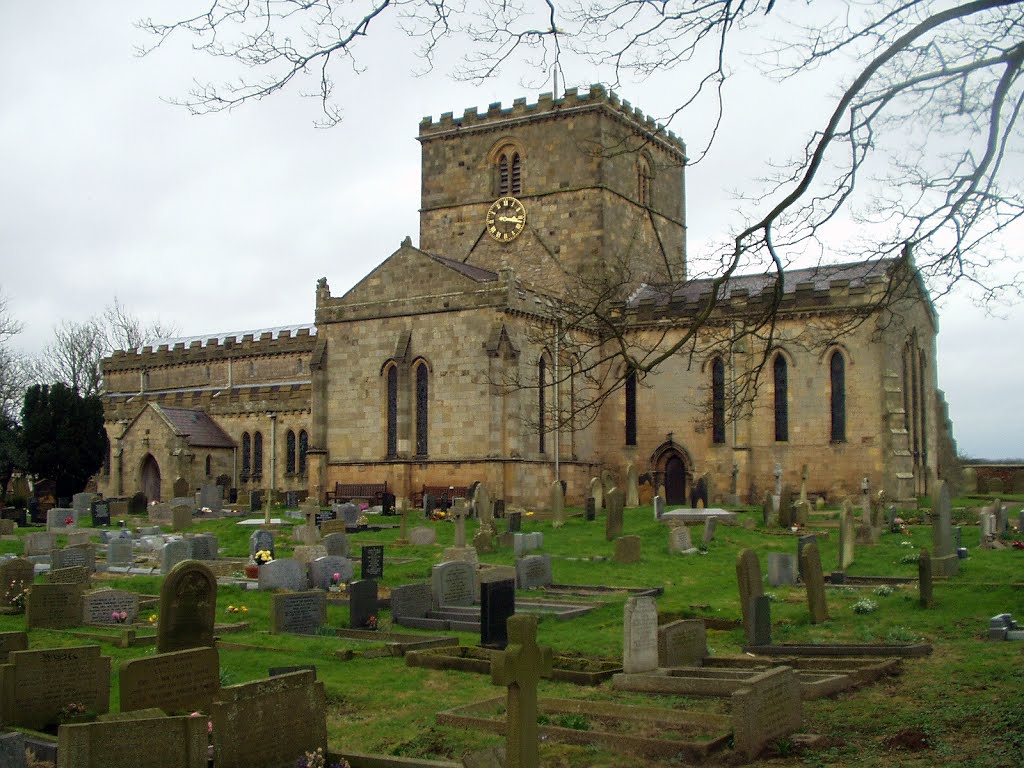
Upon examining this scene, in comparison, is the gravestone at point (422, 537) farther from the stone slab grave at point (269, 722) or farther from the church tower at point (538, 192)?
the stone slab grave at point (269, 722)

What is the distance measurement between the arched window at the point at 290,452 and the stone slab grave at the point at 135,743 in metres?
39.6

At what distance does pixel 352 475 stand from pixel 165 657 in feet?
98.3

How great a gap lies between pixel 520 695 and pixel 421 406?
31.9 meters

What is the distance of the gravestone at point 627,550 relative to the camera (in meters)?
23.8

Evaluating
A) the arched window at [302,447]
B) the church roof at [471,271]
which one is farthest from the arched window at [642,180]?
the arched window at [302,447]

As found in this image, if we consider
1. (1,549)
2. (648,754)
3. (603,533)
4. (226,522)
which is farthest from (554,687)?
(226,522)

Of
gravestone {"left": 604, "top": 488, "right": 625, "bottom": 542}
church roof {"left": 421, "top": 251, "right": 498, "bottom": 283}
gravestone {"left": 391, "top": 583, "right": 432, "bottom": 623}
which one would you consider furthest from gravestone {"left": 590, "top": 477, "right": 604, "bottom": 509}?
gravestone {"left": 391, "top": 583, "right": 432, "bottom": 623}

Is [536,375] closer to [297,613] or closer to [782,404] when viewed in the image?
[782,404]

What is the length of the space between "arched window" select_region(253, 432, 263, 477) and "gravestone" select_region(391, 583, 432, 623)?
105 feet

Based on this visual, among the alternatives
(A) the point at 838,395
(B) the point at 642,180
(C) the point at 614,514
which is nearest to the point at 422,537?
(C) the point at 614,514

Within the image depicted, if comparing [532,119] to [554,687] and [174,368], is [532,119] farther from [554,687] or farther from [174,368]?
[554,687]

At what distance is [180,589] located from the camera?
12.0 m

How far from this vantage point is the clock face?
44.4 meters

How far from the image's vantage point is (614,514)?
27859 mm
